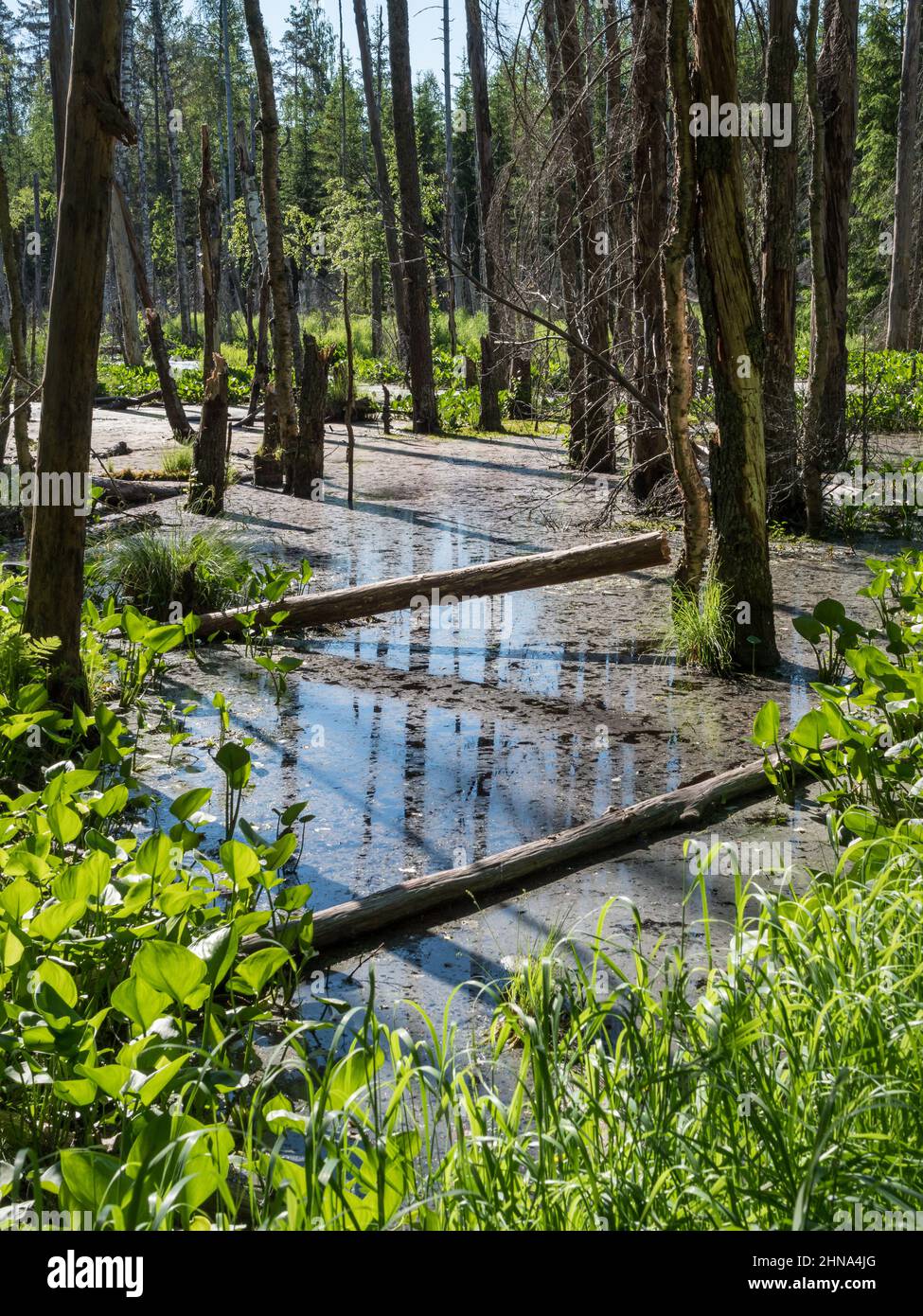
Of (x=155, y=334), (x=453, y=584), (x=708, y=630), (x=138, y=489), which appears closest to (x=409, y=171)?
(x=155, y=334)

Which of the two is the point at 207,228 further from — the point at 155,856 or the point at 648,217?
the point at 155,856

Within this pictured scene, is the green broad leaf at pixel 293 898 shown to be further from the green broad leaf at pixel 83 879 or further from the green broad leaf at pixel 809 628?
the green broad leaf at pixel 809 628

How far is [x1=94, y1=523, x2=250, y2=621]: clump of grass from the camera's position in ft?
25.9

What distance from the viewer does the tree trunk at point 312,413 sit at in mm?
13008

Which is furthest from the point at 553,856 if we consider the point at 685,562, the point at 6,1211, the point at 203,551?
the point at 203,551

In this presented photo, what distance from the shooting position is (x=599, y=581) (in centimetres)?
967

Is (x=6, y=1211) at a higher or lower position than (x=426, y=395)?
lower

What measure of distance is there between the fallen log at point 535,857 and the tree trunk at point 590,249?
513cm

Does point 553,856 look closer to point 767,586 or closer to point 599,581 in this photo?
point 767,586

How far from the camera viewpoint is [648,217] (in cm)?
1012

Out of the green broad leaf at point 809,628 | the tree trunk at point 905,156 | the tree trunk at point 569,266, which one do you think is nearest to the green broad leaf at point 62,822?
the green broad leaf at point 809,628

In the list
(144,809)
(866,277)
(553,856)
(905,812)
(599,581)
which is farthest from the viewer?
(866,277)

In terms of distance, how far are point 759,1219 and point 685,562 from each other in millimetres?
5708

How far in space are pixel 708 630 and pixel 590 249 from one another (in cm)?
563
